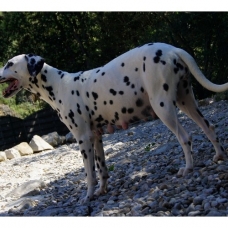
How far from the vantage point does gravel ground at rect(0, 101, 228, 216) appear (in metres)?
4.29

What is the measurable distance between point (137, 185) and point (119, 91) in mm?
1217

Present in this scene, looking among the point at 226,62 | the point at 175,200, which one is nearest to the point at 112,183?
the point at 175,200

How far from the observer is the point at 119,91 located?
17.1 ft

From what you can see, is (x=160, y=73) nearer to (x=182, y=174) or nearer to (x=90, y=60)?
(x=182, y=174)

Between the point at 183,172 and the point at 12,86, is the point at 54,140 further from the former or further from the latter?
the point at 183,172

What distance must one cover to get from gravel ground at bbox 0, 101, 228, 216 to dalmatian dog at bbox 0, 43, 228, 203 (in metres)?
0.36

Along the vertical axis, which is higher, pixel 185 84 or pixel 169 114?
pixel 185 84

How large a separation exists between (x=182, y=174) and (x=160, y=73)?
4.10 feet

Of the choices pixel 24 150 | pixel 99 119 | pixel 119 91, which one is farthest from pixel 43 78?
pixel 24 150

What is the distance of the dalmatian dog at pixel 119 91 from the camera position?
4945 millimetres

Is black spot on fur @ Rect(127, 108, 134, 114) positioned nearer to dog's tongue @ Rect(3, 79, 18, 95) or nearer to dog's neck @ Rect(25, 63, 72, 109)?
dog's neck @ Rect(25, 63, 72, 109)

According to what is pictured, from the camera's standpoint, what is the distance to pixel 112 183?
6.19 m

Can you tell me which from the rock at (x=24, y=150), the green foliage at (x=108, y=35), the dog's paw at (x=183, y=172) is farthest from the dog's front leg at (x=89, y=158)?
the rock at (x=24, y=150)

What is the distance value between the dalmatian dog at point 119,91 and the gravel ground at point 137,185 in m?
0.36
